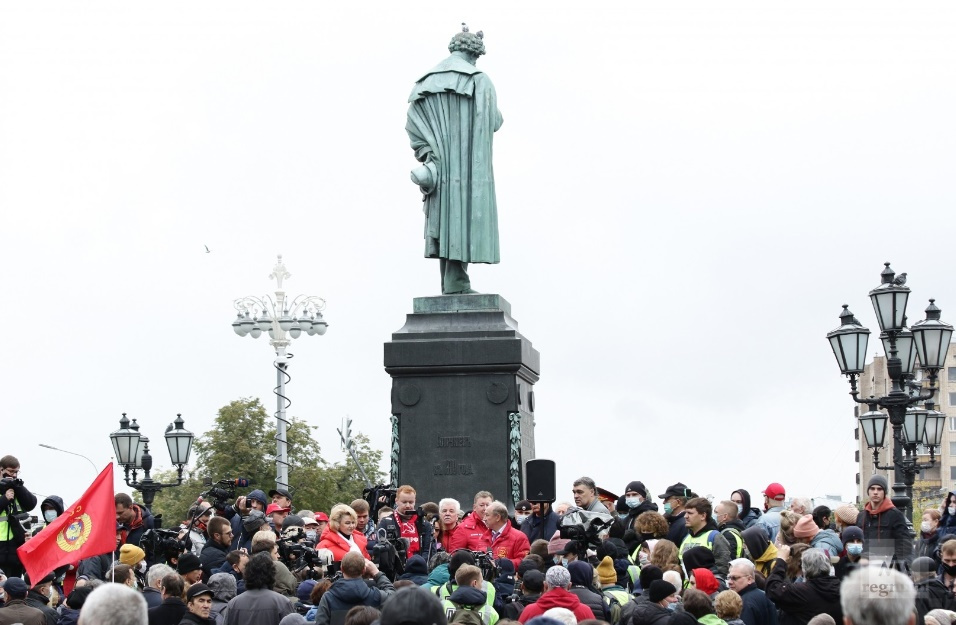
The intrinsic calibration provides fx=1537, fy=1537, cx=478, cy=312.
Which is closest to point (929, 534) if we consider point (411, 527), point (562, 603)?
point (411, 527)

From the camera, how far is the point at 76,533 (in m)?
11.5

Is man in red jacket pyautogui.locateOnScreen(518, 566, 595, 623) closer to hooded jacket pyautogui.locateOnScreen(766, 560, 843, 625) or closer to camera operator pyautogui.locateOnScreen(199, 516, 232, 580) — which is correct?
hooded jacket pyautogui.locateOnScreen(766, 560, 843, 625)

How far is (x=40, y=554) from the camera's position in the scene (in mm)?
11648

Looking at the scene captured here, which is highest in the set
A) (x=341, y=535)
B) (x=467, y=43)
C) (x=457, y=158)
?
(x=467, y=43)

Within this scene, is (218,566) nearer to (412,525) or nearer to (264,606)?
(412,525)

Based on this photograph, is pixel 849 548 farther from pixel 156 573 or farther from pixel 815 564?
pixel 156 573

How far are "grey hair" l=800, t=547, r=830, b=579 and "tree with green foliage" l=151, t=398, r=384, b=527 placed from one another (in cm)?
3715

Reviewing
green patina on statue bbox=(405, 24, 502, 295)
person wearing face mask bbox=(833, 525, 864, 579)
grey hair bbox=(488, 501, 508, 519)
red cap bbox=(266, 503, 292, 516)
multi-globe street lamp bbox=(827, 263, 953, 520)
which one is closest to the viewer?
person wearing face mask bbox=(833, 525, 864, 579)

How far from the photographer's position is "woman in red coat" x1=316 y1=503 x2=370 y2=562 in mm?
12594

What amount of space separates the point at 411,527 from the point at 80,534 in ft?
12.5

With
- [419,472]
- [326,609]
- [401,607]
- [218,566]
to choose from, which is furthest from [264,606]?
[419,472]

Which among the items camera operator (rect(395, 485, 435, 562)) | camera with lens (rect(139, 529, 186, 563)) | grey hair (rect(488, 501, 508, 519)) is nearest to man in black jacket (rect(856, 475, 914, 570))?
grey hair (rect(488, 501, 508, 519))

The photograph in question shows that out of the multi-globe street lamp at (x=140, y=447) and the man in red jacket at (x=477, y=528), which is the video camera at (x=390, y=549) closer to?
the man in red jacket at (x=477, y=528)

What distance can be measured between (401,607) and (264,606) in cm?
486
